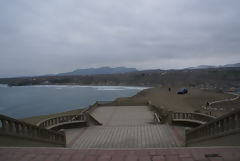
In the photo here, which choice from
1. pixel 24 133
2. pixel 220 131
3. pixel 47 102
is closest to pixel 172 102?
pixel 220 131

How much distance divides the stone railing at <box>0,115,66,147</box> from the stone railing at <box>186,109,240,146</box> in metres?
4.57

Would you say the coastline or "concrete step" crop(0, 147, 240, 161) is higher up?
"concrete step" crop(0, 147, 240, 161)

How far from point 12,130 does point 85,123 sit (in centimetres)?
625

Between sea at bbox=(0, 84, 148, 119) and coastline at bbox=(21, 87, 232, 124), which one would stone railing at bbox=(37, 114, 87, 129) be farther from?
sea at bbox=(0, 84, 148, 119)

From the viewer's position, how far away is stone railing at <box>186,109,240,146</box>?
405 centimetres

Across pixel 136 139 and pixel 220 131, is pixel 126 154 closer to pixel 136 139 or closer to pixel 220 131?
pixel 220 131

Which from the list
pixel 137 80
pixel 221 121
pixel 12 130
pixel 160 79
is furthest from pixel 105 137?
pixel 137 80

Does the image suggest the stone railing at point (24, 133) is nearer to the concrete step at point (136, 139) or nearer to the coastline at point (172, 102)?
the concrete step at point (136, 139)

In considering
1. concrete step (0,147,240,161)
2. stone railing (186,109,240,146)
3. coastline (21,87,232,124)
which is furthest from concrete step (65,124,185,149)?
coastline (21,87,232,124)

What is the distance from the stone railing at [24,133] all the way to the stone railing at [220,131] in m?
4.57

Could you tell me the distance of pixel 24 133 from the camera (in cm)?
501

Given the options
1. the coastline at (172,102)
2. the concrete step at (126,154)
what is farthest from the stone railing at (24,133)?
the coastline at (172,102)

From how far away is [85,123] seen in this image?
10.7 m

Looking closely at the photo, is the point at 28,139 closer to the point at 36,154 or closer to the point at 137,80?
the point at 36,154
